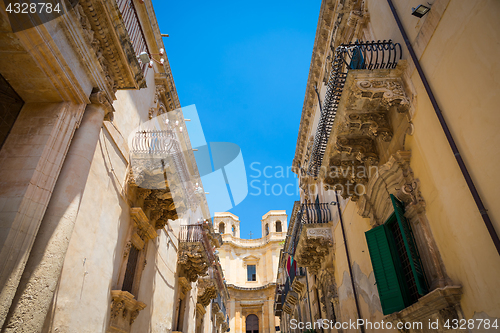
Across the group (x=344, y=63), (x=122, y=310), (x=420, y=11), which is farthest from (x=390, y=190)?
(x=122, y=310)

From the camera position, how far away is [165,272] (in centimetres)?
1174

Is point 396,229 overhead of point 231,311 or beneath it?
beneath

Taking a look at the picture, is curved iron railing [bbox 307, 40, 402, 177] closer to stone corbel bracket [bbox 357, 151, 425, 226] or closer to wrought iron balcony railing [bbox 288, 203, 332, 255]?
stone corbel bracket [bbox 357, 151, 425, 226]

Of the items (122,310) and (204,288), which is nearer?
(122,310)

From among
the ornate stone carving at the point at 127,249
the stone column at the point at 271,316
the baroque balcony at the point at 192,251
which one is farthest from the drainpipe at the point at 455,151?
the stone column at the point at 271,316

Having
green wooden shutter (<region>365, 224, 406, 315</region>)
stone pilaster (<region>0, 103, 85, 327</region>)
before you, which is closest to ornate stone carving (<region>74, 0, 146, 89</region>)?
stone pilaster (<region>0, 103, 85, 327</region>)

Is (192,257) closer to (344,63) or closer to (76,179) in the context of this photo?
(76,179)

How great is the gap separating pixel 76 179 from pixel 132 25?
16.2ft

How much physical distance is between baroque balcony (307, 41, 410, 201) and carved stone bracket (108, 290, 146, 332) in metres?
5.63

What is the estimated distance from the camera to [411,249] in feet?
18.3

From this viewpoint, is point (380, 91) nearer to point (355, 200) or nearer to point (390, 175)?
point (390, 175)

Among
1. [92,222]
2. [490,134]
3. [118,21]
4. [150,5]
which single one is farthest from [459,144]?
[150,5]

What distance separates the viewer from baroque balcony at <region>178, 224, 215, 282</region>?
13.6 m

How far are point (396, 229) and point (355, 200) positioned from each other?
1.53 m
